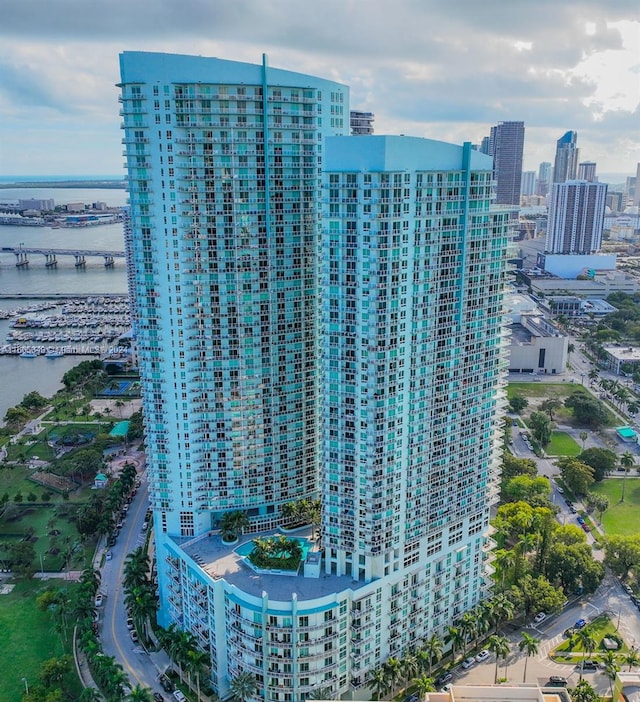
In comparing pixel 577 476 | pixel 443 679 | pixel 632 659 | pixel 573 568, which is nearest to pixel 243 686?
pixel 443 679

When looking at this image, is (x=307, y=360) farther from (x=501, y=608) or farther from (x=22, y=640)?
(x=22, y=640)

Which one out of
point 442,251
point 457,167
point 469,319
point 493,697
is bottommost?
point 493,697

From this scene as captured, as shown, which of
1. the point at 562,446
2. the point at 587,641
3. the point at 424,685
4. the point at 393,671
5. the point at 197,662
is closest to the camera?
the point at 424,685

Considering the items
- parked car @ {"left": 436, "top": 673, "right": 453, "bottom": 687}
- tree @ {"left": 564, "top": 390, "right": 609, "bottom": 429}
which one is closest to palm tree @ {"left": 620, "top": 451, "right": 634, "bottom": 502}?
tree @ {"left": 564, "top": 390, "right": 609, "bottom": 429}

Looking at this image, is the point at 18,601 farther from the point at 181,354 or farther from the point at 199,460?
the point at 181,354

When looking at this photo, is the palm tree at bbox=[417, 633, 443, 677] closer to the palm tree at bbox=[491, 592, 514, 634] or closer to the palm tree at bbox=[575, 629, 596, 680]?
the palm tree at bbox=[491, 592, 514, 634]

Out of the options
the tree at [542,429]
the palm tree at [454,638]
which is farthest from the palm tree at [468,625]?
the tree at [542,429]

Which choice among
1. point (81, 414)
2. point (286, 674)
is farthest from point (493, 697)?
point (81, 414)
